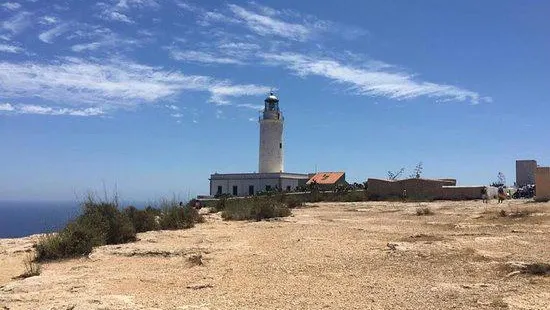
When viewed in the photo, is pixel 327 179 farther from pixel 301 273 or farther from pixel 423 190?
pixel 301 273

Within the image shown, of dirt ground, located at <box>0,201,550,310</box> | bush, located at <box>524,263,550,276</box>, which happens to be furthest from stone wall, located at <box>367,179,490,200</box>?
bush, located at <box>524,263,550,276</box>

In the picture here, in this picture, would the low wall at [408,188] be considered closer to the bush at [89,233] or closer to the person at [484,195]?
the person at [484,195]

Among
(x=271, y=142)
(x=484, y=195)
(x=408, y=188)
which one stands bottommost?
(x=484, y=195)

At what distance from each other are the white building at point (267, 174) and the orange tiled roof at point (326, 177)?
1444 mm

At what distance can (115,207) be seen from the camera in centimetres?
1706

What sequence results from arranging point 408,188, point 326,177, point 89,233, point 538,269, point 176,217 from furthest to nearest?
point 326,177, point 408,188, point 176,217, point 89,233, point 538,269

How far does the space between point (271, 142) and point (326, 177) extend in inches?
282

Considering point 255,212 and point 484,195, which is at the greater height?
point 484,195

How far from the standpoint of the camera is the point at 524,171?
50.1 meters

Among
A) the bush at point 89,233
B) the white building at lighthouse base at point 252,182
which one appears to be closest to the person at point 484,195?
the white building at lighthouse base at point 252,182

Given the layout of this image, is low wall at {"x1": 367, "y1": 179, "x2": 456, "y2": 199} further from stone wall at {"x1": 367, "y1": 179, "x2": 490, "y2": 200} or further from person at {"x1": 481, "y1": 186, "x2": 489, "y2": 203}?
person at {"x1": 481, "y1": 186, "x2": 489, "y2": 203}

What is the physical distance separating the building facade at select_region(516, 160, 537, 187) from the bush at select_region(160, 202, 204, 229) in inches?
1472

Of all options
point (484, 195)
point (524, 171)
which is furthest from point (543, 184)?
point (524, 171)

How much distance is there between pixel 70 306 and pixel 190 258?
160 inches
